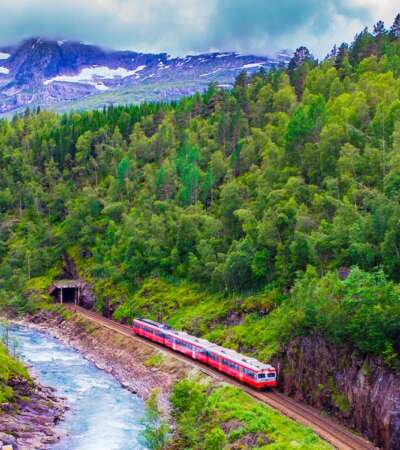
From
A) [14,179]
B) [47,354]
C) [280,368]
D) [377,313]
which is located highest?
[14,179]

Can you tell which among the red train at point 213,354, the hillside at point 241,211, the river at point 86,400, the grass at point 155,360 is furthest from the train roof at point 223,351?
the river at point 86,400

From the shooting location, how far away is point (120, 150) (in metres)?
150

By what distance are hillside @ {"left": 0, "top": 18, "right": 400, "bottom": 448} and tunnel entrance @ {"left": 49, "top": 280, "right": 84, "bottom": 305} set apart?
2611mm

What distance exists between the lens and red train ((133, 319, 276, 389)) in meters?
60.9

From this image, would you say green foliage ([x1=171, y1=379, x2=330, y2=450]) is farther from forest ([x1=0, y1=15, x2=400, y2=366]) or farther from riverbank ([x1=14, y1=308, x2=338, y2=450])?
forest ([x1=0, y1=15, x2=400, y2=366])

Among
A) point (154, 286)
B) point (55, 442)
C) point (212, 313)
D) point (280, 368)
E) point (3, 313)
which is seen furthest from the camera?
point (3, 313)

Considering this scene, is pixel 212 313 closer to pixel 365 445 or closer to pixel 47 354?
pixel 47 354

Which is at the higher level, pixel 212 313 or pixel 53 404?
pixel 212 313

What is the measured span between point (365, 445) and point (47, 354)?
55390mm

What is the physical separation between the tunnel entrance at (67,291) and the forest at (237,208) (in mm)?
3151

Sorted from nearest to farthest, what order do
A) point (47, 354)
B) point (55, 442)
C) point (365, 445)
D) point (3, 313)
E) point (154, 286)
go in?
point (365, 445)
point (55, 442)
point (47, 354)
point (154, 286)
point (3, 313)

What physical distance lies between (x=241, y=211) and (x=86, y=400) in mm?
33646

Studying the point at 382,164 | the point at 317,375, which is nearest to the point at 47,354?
the point at 317,375

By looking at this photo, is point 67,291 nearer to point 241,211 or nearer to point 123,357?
point 123,357
